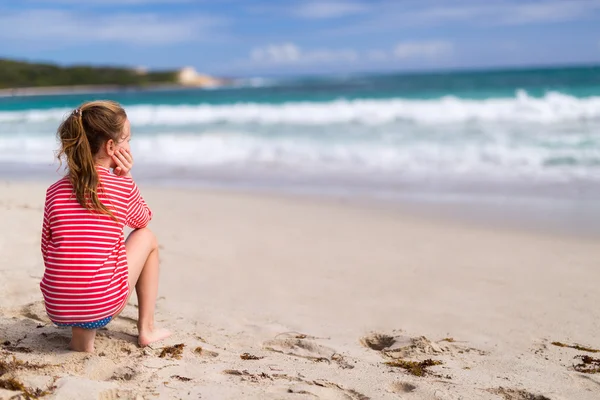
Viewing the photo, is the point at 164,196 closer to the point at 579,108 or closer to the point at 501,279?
the point at 501,279

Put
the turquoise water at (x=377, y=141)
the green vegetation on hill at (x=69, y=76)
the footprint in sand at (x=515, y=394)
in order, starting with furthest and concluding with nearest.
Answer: the green vegetation on hill at (x=69, y=76) → the turquoise water at (x=377, y=141) → the footprint in sand at (x=515, y=394)

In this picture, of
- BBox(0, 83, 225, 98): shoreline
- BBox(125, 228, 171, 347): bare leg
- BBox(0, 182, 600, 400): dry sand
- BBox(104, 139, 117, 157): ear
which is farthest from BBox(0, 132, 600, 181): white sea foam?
BBox(0, 83, 225, 98): shoreline

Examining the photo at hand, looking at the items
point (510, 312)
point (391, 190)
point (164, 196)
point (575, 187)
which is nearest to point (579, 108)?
point (575, 187)

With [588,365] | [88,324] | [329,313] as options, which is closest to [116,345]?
[88,324]

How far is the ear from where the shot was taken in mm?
2699

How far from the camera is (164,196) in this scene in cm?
732

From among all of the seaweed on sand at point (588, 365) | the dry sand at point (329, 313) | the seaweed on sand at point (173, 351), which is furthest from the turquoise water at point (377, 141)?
the seaweed on sand at point (173, 351)

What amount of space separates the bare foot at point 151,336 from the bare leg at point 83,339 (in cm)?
24

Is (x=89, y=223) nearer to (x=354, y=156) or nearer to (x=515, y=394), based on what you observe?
(x=515, y=394)

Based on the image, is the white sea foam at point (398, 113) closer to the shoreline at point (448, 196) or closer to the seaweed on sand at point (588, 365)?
the shoreline at point (448, 196)

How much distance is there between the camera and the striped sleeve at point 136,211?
8.88 ft

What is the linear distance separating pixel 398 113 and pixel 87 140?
13.4 metres

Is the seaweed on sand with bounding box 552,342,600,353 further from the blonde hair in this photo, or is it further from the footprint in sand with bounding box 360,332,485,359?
the blonde hair

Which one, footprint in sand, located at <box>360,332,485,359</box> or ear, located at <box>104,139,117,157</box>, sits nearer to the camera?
ear, located at <box>104,139,117,157</box>
